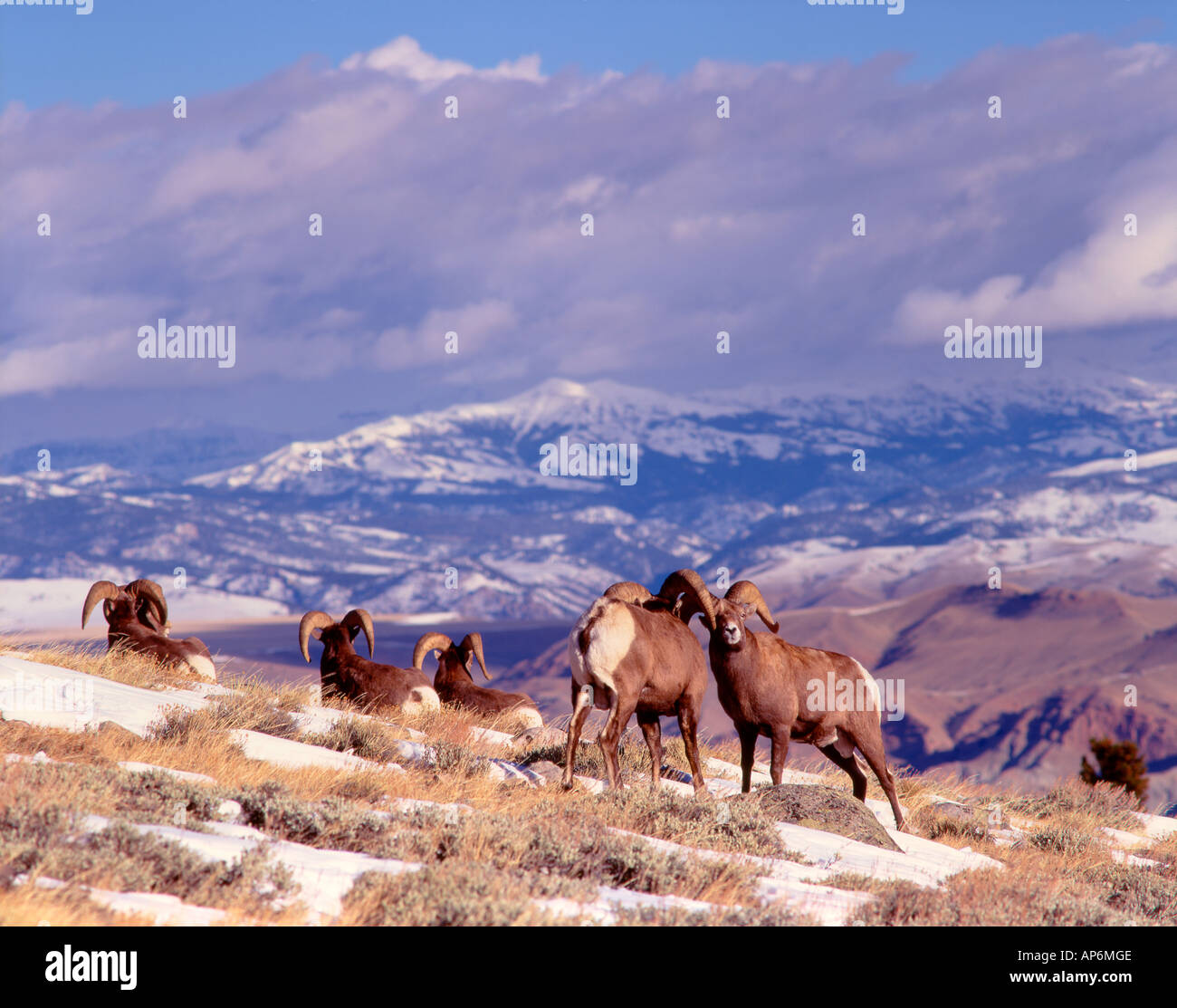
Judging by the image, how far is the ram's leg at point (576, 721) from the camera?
36.9 ft

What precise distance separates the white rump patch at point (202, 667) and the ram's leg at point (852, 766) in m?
7.81

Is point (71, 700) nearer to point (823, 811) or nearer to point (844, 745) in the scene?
point (823, 811)

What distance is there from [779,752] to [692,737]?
0.93 meters

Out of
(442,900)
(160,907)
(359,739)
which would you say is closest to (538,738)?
(359,739)

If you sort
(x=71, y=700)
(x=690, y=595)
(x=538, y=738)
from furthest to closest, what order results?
(x=538, y=738) → (x=690, y=595) → (x=71, y=700)

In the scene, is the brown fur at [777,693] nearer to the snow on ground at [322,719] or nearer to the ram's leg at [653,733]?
the ram's leg at [653,733]

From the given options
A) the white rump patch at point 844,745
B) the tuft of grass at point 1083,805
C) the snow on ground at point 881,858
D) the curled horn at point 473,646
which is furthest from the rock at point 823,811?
the curled horn at point 473,646

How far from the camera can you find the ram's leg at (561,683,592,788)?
36.9 feet

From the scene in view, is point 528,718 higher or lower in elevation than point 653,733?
lower

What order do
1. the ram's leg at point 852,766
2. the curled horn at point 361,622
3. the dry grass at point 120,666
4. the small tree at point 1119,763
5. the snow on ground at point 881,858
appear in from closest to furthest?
the snow on ground at point 881,858
the ram's leg at point 852,766
the dry grass at point 120,666
the curled horn at point 361,622
the small tree at point 1119,763

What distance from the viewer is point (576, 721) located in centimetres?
1123

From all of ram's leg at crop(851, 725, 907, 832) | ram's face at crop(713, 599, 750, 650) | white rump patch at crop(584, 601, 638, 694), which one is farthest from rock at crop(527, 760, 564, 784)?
ram's leg at crop(851, 725, 907, 832)
